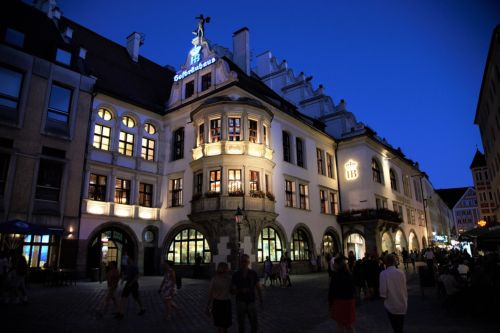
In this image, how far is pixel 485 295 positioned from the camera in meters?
9.48

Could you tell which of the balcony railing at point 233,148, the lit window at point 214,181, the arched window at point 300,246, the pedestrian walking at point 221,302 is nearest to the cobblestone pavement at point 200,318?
the pedestrian walking at point 221,302

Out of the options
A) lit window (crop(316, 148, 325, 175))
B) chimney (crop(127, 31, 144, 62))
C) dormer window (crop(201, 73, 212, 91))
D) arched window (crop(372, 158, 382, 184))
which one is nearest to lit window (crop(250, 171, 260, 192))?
dormer window (crop(201, 73, 212, 91))

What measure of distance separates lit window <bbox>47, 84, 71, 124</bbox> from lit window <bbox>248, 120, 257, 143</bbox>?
12487 millimetres

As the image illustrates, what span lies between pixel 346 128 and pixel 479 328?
3245cm

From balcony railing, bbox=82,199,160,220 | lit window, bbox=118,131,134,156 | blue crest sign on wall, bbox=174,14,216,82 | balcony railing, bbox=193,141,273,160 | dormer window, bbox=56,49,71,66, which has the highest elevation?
blue crest sign on wall, bbox=174,14,216,82

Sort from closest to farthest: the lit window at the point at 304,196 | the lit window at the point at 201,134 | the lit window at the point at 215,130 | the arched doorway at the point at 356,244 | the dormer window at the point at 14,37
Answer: the dormer window at the point at 14,37
the lit window at the point at 215,130
the lit window at the point at 201,134
the lit window at the point at 304,196
the arched doorway at the point at 356,244

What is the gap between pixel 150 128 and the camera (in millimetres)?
29547

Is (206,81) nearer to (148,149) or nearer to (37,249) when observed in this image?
(148,149)

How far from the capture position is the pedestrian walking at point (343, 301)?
6.23 metres

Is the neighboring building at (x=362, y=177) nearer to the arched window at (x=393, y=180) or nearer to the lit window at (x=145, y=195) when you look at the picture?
the arched window at (x=393, y=180)

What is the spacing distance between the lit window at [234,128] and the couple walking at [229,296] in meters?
19.1

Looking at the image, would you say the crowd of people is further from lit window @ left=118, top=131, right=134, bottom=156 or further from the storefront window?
lit window @ left=118, top=131, right=134, bottom=156

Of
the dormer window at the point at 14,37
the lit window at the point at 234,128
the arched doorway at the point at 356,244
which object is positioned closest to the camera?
the dormer window at the point at 14,37

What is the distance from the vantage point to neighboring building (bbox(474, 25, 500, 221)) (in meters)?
26.5
